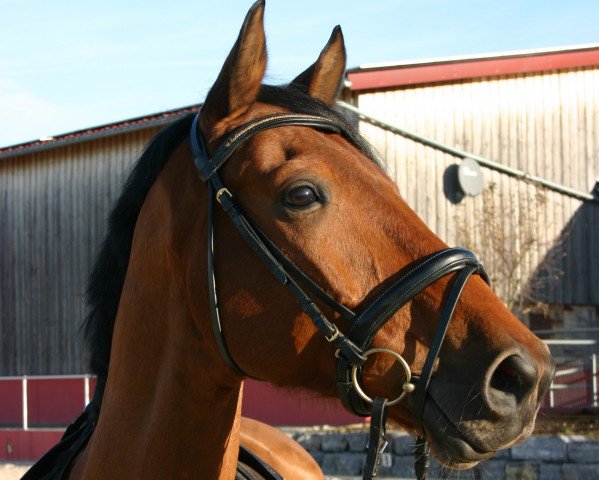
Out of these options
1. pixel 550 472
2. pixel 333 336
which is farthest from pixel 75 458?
pixel 550 472

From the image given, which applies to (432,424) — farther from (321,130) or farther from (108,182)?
(108,182)

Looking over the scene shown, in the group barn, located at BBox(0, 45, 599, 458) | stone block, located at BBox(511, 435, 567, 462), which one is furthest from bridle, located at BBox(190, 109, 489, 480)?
barn, located at BBox(0, 45, 599, 458)

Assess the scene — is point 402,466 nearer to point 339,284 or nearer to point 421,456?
point 421,456

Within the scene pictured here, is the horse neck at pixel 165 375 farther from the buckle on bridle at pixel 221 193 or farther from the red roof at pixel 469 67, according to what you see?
the red roof at pixel 469 67

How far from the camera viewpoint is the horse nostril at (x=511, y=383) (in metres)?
1.85

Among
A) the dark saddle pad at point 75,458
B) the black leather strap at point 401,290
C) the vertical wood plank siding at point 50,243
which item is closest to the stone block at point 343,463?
the dark saddle pad at point 75,458

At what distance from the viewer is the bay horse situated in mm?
1942

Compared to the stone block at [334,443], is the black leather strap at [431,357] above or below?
above

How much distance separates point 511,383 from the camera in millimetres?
1908

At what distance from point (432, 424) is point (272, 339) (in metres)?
0.52

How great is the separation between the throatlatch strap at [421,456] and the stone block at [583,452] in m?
6.94

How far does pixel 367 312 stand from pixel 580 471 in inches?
285

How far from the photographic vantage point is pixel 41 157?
17.2 meters

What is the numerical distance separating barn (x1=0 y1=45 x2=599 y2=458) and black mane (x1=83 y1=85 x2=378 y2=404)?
33.1 feet
